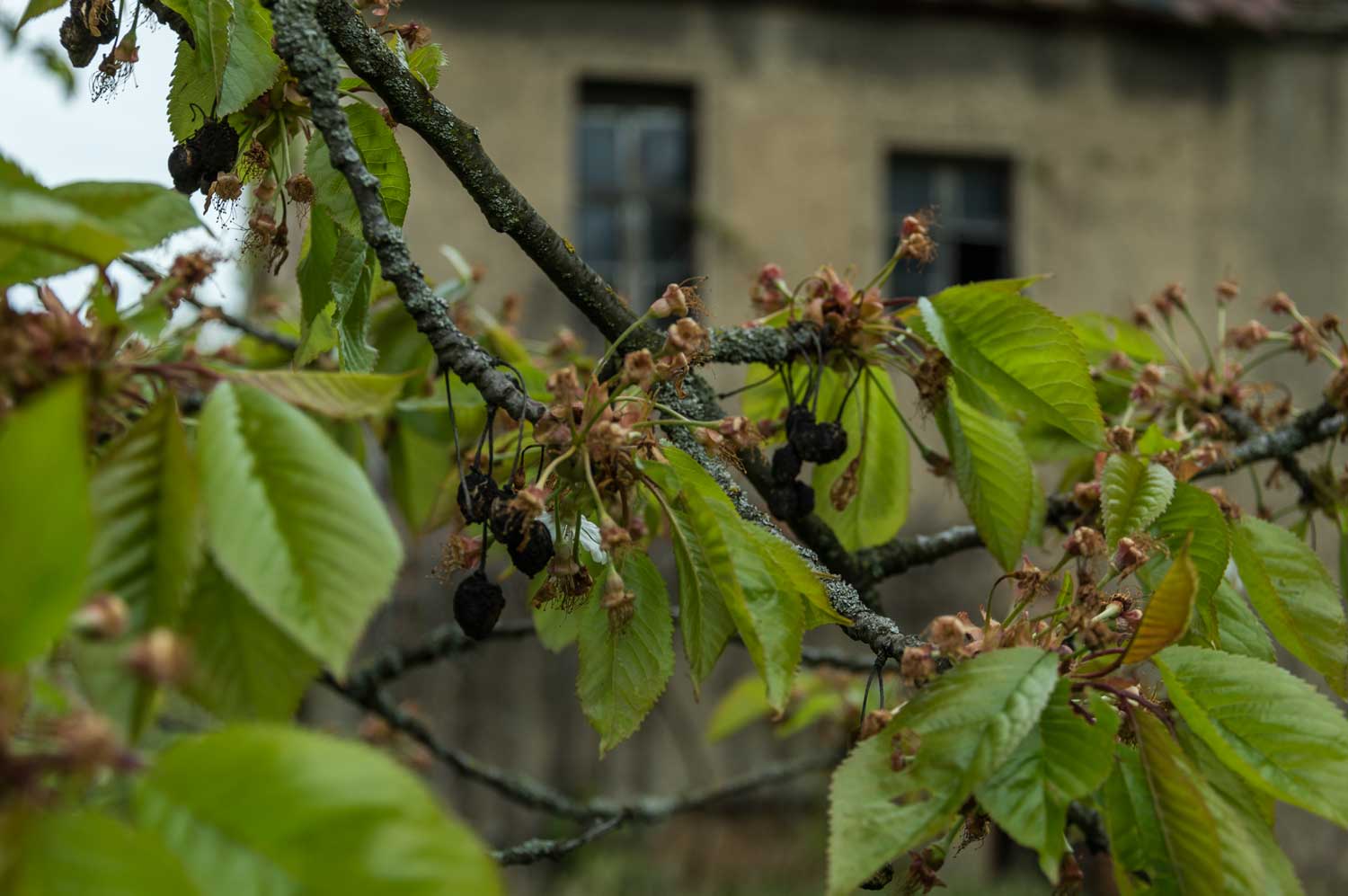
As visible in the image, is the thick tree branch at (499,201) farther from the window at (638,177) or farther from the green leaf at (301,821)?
the window at (638,177)

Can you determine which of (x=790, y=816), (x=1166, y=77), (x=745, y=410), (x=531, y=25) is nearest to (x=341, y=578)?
(x=745, y=410)

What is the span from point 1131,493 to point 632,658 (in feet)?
1.68

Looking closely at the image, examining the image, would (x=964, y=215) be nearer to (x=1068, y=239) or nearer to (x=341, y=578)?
(x=1068, y=239)

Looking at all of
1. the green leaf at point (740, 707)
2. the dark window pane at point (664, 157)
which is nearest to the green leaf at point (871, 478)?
the green leaf at point (740, 707)

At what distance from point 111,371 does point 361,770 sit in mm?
323

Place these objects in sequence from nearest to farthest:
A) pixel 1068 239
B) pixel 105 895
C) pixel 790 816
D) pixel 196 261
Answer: pixel 105 895 < pixel 196 261 < pixel 790 816 < pixel 1068 239

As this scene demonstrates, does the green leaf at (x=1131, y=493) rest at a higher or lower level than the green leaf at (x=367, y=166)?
lower

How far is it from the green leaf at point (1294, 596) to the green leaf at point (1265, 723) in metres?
0.32

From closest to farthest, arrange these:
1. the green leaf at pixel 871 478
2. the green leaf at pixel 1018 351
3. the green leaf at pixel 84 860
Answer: the green leaf at pixel 84 860, the green leaf at pixel 1018 351, the green leaf at pixel 871 478

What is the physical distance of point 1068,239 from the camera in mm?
8000

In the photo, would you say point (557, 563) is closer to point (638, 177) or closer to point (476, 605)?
point (476, 605)

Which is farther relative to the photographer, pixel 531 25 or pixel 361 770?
pixel 531 25

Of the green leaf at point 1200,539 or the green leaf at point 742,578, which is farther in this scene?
the green leaf at point 1200,539

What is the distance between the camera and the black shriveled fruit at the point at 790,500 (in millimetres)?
1396
